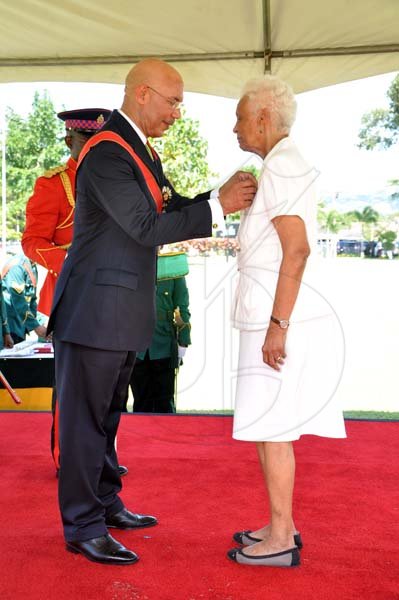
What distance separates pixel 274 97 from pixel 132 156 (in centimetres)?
46

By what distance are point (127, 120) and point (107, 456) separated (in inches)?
45.0

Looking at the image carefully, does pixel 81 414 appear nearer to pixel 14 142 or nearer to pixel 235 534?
pixel 235 534

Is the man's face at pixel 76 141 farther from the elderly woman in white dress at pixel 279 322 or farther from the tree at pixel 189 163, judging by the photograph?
the tree at pixel 189 163

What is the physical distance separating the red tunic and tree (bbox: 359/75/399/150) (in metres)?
9.57

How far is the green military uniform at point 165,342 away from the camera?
15.0 feet

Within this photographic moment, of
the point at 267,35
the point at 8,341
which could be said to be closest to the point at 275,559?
the point at 267,35

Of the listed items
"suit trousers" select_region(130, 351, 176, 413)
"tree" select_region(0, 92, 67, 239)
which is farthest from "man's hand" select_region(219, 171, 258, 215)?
"tree" select_region(0, 92, 67, 239)

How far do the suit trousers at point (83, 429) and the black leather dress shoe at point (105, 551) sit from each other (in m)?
0.02

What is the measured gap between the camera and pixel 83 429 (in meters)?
2.49

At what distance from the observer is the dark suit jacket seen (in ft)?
7.50

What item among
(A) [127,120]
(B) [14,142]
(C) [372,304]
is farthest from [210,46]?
(B) [14,142]

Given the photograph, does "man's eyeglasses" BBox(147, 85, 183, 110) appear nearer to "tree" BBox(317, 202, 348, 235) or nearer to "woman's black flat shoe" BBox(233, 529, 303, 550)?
"woman's black flat shoe" BBox(233, 529, 303, 550)

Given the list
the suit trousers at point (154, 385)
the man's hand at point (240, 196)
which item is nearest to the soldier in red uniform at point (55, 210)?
the man's hand at point (240, 196)

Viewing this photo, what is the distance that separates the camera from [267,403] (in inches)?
93.6
